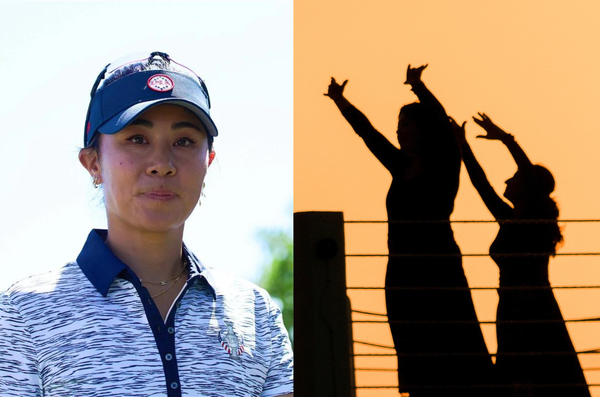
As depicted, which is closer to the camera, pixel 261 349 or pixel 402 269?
pixel 261 349

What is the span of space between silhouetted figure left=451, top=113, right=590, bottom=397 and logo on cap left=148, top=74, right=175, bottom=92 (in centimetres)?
79

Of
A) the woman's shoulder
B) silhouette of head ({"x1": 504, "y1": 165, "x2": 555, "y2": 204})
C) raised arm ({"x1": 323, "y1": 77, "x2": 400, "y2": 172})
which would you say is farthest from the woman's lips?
silhouette of head ({"x1": 504, "y1": 165, "x2": 555, "y2": 204})

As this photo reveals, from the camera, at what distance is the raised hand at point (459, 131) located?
2312 millimetres

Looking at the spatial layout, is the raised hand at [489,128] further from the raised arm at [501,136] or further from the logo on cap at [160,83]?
the logo on cap at [160,83]

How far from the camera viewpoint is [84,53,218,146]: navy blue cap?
1.95 m

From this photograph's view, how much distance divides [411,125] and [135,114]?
2.55ft

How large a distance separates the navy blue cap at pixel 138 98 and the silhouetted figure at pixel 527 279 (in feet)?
2.37

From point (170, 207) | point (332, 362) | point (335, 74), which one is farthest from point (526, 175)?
point (170, 207)

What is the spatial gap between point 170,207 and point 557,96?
1120 millimetres

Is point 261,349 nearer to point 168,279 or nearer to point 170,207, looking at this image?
point 168,279

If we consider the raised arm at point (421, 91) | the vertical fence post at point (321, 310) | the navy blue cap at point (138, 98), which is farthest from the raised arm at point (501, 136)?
the navy blue cap at point (138, 98)

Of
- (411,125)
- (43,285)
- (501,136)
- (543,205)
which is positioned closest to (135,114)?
(43,285)

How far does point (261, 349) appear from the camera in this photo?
204 centimetres

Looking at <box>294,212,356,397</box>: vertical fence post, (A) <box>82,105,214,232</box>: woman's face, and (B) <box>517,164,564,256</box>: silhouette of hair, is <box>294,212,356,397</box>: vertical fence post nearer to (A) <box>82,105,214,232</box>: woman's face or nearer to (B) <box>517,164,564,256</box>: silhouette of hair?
(A) <box>82,105,214,232</box>: woman's face
